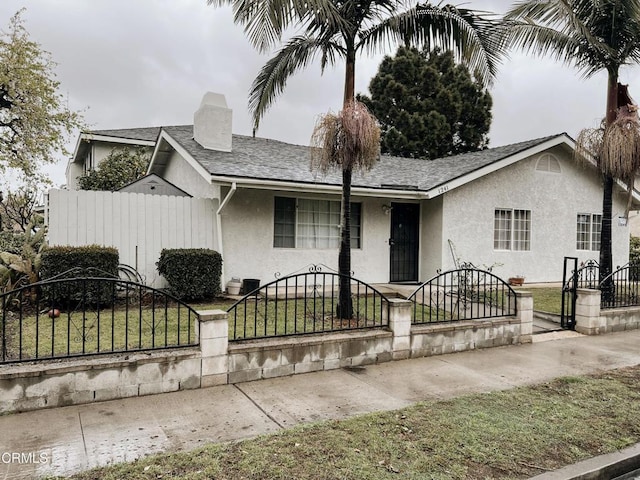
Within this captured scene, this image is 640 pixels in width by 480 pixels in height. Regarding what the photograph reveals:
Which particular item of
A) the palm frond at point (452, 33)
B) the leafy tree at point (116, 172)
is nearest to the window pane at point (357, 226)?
the palm frond at point (452, 33)

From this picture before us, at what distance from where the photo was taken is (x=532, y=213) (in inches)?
519

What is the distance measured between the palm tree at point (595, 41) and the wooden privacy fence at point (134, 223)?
8.05 m

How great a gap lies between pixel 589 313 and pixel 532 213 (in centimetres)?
593

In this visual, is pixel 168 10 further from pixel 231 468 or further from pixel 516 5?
pixel 231 468

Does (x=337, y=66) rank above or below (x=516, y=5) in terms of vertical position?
below

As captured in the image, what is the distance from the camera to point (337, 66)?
820 cm

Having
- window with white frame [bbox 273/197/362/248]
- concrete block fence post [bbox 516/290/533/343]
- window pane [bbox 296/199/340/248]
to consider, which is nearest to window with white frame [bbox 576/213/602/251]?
window with white frame [bbox 273/197/362/248]

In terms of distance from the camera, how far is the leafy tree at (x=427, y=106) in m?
26.8

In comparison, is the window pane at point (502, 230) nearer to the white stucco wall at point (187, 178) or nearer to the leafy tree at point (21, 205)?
the white stucco wall at point (187, 178)

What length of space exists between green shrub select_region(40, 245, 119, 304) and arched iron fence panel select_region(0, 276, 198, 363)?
2cm

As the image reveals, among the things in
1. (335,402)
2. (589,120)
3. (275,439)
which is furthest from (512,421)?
(589,120)

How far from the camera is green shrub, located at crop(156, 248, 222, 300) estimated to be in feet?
28.6

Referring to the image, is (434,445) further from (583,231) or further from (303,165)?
(583,231)

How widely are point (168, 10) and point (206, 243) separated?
17.5ft
